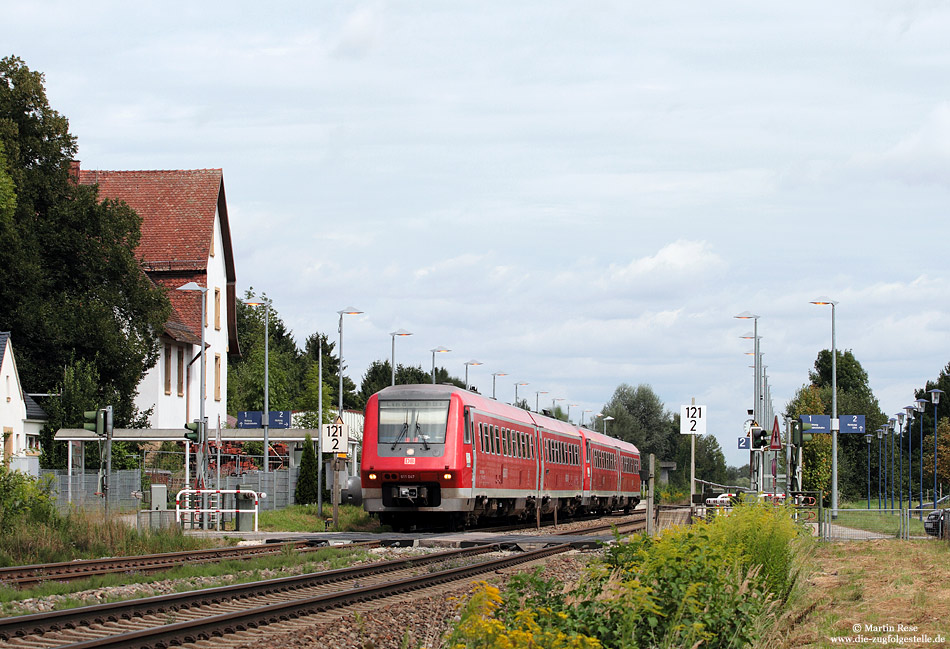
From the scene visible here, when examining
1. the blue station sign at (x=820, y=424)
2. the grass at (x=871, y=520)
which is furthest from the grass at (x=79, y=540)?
the blue station sign at (x=820, y=424)

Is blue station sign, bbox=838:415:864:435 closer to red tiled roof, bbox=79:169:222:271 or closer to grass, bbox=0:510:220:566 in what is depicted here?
red tiled roof, bbox=79:169:222:271

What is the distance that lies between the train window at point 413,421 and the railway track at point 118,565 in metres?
6.43

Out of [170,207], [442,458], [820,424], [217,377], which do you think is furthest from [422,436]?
[170,207]

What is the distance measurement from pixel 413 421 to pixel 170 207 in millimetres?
35684

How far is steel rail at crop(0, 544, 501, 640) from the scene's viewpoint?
39.5 ft

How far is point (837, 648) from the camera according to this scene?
1217cm

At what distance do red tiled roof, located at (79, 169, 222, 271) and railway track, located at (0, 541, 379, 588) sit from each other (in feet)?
127

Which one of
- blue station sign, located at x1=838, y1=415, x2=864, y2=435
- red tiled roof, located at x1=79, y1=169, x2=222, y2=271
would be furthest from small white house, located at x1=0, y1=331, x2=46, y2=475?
blue station sign, located at x1=838, y1=415, x2=864, y2=435

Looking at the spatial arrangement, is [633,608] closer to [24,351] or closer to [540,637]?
[540,637]

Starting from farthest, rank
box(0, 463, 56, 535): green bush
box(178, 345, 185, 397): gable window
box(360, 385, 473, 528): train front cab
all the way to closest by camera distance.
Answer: box(178, 345, 185, 397): gable window → box(360, 385, 473, 528): train front cab → box(0, 463, 56, 535): green bush

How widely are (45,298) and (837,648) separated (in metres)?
44.2

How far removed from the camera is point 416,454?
99.2ft

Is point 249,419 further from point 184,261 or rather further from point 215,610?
point 215,610

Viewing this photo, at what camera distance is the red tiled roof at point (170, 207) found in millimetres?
61031
